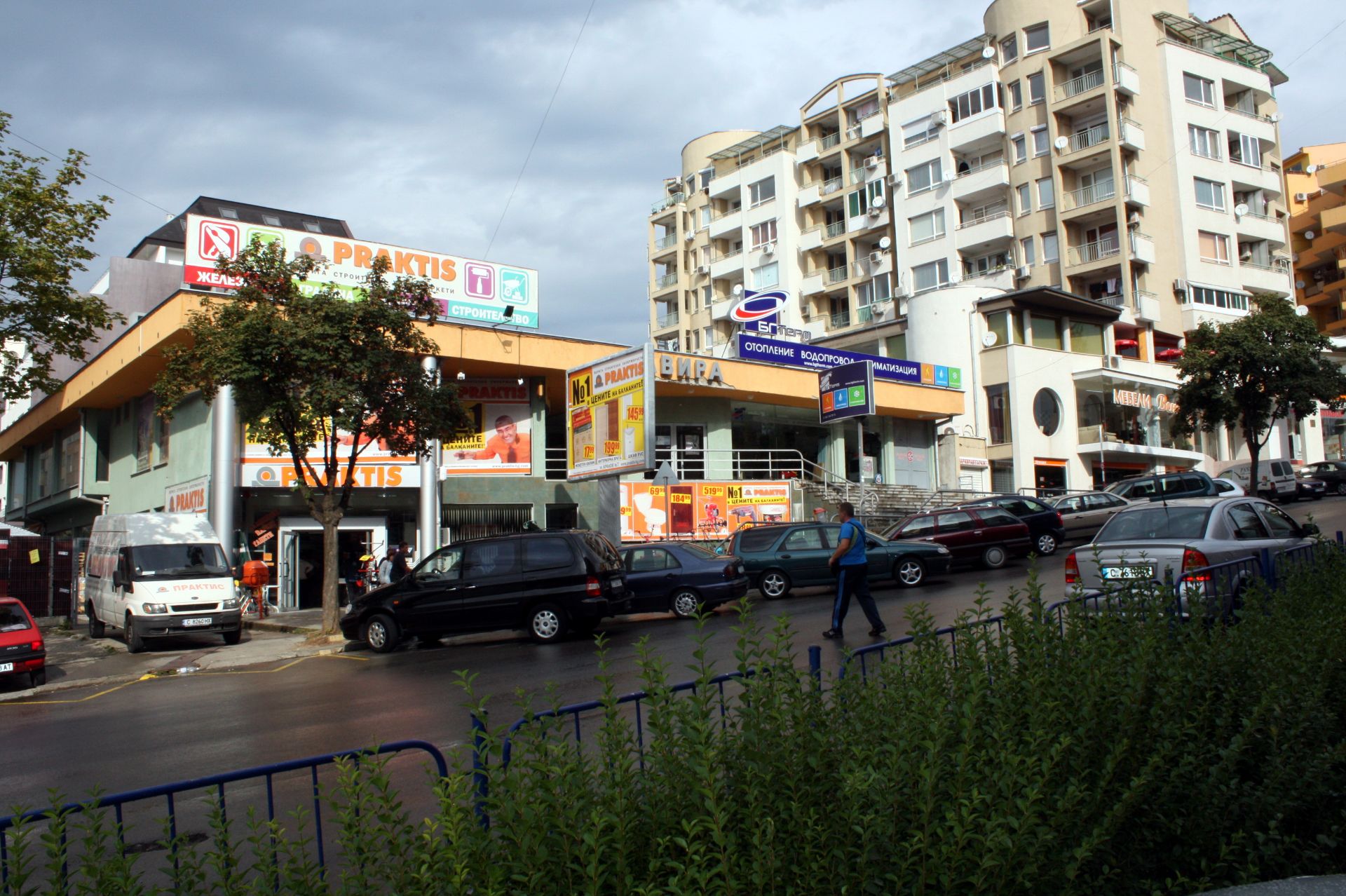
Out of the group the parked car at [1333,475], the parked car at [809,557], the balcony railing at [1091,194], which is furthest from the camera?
the balcony railing at [1091,194]

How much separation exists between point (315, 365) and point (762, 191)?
51063 millimetres

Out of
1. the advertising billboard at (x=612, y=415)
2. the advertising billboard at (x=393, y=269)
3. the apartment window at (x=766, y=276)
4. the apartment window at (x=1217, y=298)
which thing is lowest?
the advertising billboard at (x=612, y=415)

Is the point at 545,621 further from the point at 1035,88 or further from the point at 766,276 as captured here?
the point at 766,276

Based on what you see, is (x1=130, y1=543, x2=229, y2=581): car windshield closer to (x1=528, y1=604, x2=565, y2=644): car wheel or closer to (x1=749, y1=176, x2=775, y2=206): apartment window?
(x1=528, y1=604, x2=565, y2=644): car wheel

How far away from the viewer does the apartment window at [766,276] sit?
207ft

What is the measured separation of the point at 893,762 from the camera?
329 centimetres

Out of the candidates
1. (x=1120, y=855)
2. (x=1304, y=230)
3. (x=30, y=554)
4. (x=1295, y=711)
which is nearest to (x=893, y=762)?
(x=1120, y=855)

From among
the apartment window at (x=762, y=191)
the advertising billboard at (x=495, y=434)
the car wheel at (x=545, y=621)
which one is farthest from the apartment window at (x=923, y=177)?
the car wheel at (x=545, y=621)

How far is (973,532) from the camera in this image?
22.9 meters

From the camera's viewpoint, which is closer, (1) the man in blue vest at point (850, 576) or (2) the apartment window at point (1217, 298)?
(1) the man in blue vest at point (850, 576)

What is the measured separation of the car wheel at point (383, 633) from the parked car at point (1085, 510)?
1887 centimetres

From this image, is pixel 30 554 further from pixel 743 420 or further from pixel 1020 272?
pixel 1020 272

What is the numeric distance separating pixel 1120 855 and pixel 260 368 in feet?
52.9

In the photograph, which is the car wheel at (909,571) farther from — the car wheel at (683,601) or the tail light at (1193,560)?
the tail light at (1193,560)
